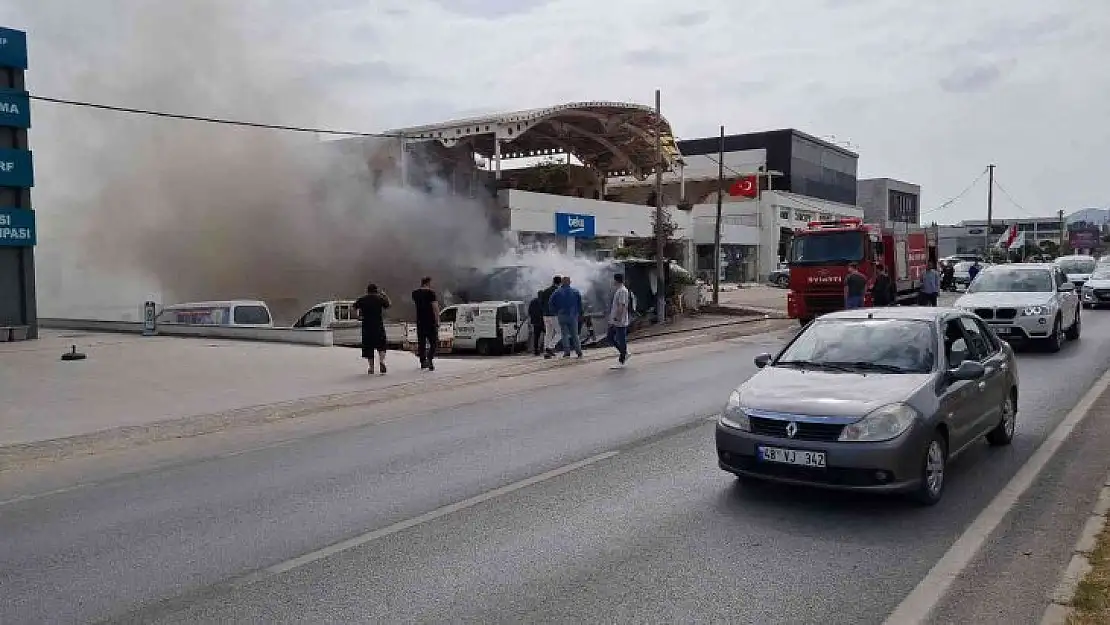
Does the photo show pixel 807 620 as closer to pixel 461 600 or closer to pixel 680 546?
pixel 680 546

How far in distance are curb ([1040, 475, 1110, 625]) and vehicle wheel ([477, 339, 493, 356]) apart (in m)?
15.9

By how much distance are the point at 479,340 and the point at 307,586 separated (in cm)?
1639

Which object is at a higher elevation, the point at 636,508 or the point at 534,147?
the point at 534,147

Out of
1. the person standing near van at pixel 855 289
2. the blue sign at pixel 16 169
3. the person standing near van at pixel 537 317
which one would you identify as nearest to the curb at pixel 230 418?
the person standing near van at pixel 537 317

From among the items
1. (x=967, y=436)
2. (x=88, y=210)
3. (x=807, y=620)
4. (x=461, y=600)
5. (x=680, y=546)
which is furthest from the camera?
(x=88, y=210)

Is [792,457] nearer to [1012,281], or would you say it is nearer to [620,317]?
[620,317]

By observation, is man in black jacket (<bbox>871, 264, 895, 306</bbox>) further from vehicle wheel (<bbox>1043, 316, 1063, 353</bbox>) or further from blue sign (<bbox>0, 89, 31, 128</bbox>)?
blue sign (<bbox>0, 89, 31, 128</bbox>)

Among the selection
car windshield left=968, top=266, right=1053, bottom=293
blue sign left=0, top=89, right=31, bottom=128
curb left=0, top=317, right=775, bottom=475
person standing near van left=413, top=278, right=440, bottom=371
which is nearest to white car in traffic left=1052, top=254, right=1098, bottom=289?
car windshield left=968, top=266, right=1053, bottom=293

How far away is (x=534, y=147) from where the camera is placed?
46531mm

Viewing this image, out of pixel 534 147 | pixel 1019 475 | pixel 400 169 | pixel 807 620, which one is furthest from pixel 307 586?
pixel 534 147

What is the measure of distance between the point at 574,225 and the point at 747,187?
23397 mm

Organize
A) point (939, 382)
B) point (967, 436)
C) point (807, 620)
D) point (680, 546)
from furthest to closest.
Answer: point (967, 436) < point (939, 382) < point (680, 546) < point (807, 620)

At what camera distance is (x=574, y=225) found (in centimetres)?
3781

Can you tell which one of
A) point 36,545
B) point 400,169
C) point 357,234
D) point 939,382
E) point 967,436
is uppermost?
point 400,169
